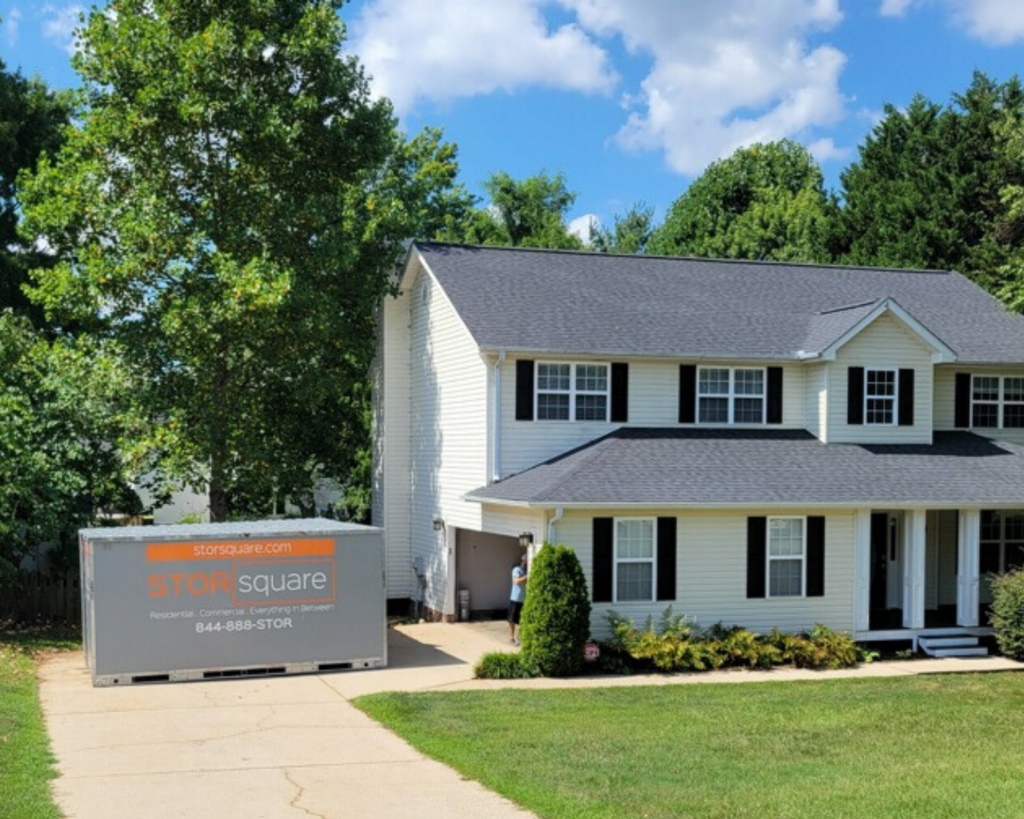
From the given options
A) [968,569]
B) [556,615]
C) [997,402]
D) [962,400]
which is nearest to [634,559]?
[556,615]

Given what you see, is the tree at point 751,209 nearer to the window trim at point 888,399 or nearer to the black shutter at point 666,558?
the window trim at point 888,399

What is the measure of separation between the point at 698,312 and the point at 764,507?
6035 millimetres

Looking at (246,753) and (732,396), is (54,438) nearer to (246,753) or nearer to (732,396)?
(246,753)

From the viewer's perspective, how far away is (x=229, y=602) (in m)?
20.2

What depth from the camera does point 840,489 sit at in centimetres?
2322

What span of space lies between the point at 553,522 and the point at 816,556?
17.5 ft

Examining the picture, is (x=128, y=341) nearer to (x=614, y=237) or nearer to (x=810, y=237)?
(x=810, y=237)

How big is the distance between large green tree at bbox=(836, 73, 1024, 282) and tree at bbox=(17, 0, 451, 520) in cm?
2097

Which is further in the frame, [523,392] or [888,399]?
[888,399]

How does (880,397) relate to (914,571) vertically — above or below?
above

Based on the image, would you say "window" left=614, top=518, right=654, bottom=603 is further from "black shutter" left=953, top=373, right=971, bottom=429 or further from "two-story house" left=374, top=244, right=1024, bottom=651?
"black shutter" left=953, top=373, right=971, bottom=429

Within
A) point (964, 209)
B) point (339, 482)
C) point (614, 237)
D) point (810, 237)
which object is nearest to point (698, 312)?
point (339, 482)

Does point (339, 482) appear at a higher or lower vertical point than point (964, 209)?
lower

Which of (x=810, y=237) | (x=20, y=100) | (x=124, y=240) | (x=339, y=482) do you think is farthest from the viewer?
(x=810, y=237)
